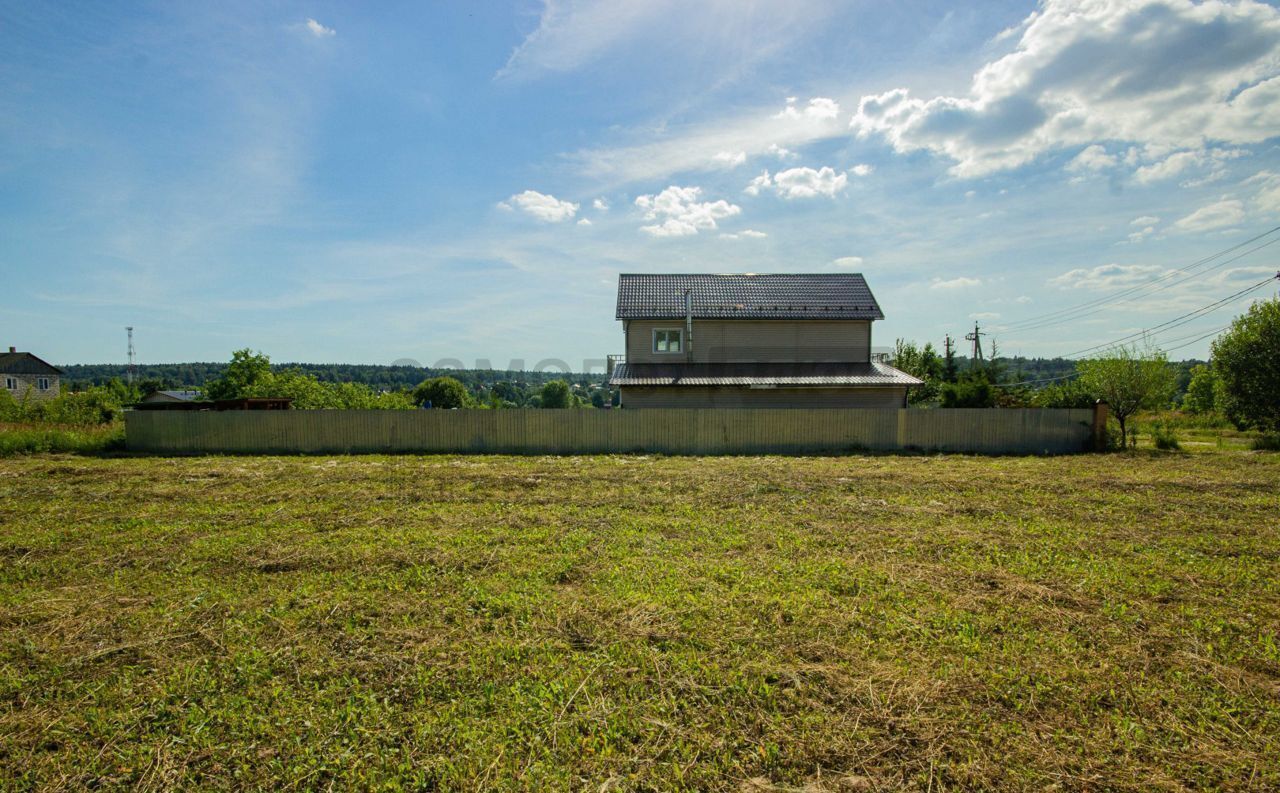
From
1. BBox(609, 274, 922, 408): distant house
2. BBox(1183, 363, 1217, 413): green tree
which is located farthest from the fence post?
BBox(1183, 363, 1217, 413): green tree

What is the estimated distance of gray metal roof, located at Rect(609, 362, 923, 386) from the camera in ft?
62.8

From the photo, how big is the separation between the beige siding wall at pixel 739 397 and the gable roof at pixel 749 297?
11.1ft

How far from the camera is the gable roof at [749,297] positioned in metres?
21.6

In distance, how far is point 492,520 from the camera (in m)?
7.93

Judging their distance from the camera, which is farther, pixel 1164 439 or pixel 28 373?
pixel 28 373

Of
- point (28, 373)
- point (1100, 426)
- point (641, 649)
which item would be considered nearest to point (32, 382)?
point (28, 373)

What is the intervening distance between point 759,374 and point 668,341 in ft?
12.5

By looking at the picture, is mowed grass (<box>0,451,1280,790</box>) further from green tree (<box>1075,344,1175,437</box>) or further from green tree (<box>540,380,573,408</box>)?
green tree (<box>540,380,573,408</box>)

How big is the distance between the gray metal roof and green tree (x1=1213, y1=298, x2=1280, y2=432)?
9.85 metres

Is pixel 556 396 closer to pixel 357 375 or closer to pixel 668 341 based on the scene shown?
pixel 357 375

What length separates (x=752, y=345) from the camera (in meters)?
21.7

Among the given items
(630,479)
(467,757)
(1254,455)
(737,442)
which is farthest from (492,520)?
(1254,455)

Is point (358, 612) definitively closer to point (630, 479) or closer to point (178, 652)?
point (178, 652)

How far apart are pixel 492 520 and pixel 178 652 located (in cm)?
411
